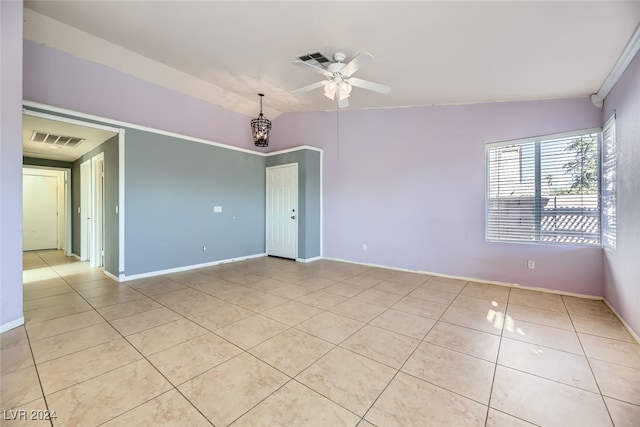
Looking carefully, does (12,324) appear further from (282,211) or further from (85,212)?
(282,211)

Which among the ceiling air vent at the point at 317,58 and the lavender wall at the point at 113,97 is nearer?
the ceiling air vent at the point at 317,58

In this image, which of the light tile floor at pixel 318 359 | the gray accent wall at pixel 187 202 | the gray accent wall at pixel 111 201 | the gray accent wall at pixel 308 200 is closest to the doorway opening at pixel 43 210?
the gray accent wall at pixel 111 201

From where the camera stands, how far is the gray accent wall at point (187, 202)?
14.1ft

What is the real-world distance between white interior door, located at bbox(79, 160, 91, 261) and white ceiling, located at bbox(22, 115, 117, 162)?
1.32ft

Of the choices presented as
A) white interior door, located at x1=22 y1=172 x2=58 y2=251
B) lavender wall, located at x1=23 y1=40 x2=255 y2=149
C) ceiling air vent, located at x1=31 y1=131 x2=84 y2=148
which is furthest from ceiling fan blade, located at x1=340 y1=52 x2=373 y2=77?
white interior door, located at x1=22 y1=172 x2=58 y2=251

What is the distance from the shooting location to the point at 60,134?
13.8 ft

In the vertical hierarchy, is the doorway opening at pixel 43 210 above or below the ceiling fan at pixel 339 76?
below

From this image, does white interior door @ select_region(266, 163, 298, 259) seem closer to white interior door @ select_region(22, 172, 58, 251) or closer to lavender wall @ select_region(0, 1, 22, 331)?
lavender wall @ select_region(0, 1, 22, 331)

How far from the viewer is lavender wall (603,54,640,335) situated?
7.86 ft

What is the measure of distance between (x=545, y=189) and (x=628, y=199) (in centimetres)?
121

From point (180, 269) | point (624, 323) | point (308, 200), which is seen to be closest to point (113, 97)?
point (180, 269)

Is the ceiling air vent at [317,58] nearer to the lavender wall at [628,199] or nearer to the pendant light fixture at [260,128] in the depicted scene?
the pendant light fixture at [260,128]

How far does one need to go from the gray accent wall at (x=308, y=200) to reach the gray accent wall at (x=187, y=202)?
1123mm

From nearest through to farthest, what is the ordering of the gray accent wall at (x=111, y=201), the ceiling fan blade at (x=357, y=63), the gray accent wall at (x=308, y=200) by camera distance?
the ceiling fan blade at (x=357, y=63), the gray accent wall at (x=111, y=201), the gray accent wall at (x=308, y=200)
